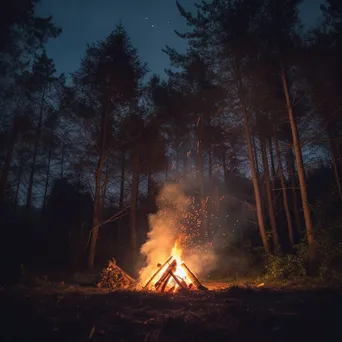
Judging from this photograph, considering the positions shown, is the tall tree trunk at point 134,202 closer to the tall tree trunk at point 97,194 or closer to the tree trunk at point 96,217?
the tall tree trunk at point 97,194

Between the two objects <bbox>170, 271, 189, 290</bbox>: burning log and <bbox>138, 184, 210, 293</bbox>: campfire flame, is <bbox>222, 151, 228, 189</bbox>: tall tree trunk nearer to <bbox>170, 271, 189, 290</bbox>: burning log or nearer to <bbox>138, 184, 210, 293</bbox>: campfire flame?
<bbox>138, 184, 210, 293</bbox>: campfire flame

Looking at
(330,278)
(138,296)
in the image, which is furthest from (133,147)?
(330,278)

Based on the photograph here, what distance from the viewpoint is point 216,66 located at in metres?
17.7

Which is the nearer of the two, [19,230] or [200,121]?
→ [19,230]

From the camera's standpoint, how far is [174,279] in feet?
38.4

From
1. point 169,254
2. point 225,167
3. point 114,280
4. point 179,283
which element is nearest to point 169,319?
point 179,283

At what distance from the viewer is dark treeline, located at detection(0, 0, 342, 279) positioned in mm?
14742

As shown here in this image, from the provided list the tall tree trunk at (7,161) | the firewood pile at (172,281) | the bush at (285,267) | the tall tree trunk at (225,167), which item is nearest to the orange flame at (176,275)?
the firewood pile at (172,281)

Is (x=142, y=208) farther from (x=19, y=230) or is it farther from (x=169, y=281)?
(x=169, y=281)

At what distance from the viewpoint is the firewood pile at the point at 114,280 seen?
13.0 metres

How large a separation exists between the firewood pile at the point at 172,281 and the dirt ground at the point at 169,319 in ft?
9.44

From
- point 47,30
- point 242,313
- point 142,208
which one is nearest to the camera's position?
point 242,313

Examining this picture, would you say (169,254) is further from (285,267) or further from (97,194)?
(285,267)

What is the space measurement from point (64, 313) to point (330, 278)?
1035cm
